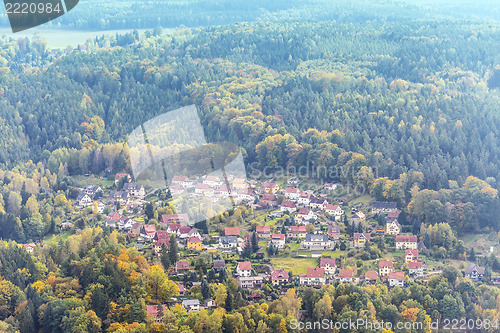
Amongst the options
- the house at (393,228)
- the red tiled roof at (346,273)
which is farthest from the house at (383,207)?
the red tiled roof at (346,273)

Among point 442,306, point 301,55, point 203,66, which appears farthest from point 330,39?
point 442,306

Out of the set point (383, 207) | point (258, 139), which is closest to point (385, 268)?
point (383, 207)

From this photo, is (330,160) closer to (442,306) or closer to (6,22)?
(442,306)

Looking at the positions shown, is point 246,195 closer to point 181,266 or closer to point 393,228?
point 393,228

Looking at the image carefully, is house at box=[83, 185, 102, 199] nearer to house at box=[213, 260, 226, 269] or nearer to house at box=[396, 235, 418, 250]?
house at box=[213, 260, 226, 269]

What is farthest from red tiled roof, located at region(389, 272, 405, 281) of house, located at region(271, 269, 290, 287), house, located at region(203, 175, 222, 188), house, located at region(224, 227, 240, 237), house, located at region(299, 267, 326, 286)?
house, located at region(203, 175, 222, 188)

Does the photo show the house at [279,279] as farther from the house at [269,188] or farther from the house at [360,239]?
the house at [269,188]
